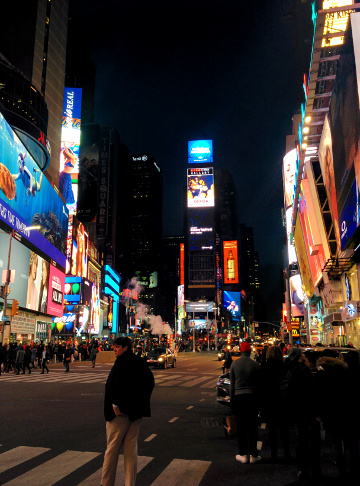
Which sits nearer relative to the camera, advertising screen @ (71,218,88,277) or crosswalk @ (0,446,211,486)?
crosswalk @ (0,446,211,486)

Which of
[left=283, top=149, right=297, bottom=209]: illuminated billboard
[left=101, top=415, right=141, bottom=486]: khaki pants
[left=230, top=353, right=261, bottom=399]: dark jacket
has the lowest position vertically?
[left=101, top=415, right=141, bottom=486]: khaki pants

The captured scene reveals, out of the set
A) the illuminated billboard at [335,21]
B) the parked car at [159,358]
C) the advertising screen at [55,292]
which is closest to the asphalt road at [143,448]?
the parked car at [159,358]

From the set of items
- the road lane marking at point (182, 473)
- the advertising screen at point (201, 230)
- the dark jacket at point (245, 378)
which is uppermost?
the advertising screen at point (201, 230)

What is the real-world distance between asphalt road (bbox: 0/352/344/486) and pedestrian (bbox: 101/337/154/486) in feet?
3.10

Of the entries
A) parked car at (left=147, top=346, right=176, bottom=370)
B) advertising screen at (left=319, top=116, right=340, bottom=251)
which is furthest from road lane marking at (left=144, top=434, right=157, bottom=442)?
advertising screen at (left=319, top=116, right=340, bottom=251)

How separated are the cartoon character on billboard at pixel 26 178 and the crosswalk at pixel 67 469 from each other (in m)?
39.5

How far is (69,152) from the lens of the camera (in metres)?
77.2

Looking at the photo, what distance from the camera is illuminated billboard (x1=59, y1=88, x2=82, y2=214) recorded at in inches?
2995

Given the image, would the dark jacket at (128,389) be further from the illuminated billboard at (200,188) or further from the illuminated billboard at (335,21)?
the illuminated billboard at (200,188)

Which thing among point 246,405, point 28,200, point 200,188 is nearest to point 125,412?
point 246,405

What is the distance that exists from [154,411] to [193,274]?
170 meters

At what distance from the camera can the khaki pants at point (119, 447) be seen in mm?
4828

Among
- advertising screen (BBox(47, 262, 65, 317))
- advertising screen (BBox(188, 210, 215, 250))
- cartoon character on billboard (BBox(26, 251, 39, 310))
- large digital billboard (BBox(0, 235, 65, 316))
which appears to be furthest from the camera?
advertising screen (BBox(188, 210, 215, 250))

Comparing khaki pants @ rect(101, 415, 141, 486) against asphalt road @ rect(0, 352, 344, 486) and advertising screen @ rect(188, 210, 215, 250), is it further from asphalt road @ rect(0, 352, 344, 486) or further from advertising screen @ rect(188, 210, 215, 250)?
advertising screen @ rect(188, 210, 215, 250)
